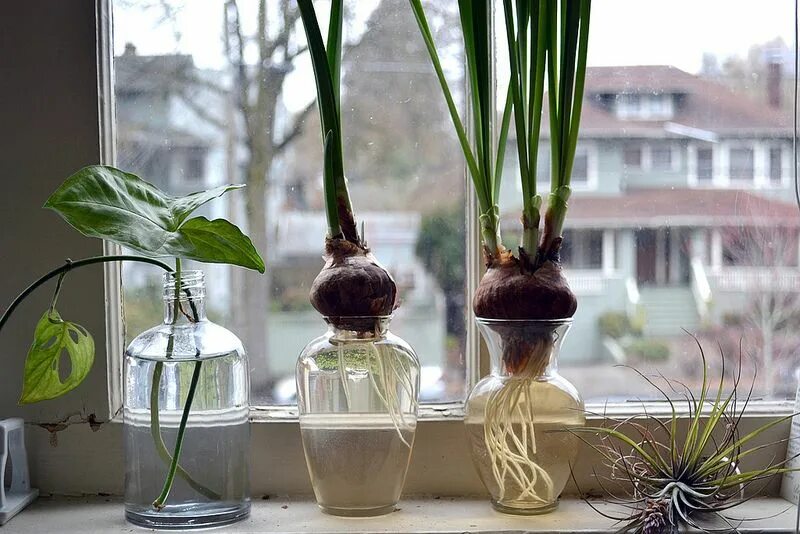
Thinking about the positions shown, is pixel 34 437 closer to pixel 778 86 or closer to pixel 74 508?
pixel 74 508

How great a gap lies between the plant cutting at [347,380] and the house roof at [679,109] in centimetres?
26

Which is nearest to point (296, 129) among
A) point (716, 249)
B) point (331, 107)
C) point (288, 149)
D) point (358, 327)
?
point (288, 149)

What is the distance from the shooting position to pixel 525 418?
2.56 feet

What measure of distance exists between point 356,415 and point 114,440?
27 centimetres

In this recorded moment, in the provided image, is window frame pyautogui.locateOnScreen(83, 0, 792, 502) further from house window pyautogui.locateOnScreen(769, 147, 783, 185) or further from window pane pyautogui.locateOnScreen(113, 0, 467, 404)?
house window pyautogui.locateOnScreen(769, 147, 783, 185)

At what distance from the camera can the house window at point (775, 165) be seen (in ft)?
3.01

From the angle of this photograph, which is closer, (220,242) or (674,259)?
(220,242)

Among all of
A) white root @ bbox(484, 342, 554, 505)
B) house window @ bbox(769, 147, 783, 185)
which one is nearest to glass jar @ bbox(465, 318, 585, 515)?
white root @ bbox(484, 342, 554, 505)

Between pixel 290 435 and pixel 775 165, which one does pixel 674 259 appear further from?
pixel 290 435

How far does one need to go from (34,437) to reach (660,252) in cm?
68

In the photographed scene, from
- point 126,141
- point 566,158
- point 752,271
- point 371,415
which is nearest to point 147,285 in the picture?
point 126,141

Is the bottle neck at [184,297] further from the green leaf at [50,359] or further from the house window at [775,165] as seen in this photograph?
the house window at [775,165]

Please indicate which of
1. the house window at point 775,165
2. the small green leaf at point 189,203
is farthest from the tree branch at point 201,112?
the house window at point 775,165

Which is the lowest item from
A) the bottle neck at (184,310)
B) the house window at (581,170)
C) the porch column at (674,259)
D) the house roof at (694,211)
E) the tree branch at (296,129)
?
the bottle neck at (184,310)
